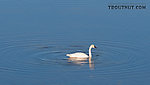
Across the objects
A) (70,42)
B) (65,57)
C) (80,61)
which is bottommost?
(80,61)

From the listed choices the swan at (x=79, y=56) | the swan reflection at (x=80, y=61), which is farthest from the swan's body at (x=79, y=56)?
the swan reflection at (x=80, y=61)

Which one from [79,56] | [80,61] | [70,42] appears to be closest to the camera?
[80,61]

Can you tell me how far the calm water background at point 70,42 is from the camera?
18422 mm

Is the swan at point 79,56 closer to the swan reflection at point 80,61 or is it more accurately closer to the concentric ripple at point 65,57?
the swan reflection at point 80,61

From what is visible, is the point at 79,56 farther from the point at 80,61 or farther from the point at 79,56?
the point at 80,61

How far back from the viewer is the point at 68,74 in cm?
1872

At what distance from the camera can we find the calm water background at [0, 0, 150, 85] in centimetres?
1842

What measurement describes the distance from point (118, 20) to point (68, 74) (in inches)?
386

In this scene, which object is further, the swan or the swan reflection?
the swan

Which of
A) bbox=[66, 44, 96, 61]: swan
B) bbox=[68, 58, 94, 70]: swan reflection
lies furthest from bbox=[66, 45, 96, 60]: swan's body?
bbox=[68, 58, 94, 70]: swan reflection

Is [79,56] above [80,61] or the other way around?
above

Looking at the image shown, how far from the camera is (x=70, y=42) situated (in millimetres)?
23641

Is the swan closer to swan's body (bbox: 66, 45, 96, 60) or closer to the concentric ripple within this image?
swan's body (bbox: 66, 45, 96, 60)

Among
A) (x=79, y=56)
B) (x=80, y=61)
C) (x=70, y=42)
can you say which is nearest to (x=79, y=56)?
(x=79, y=56)
